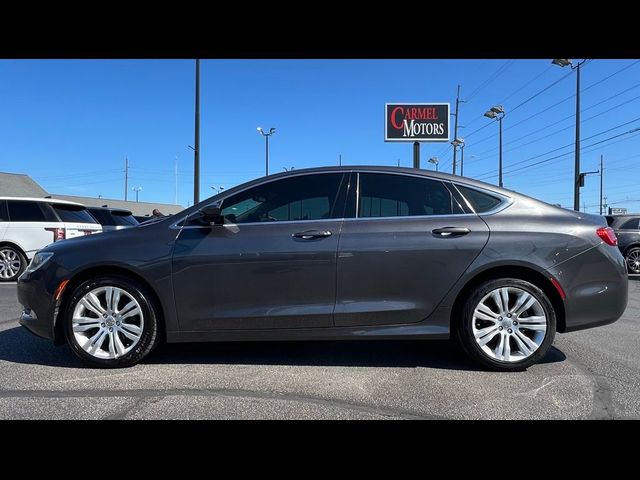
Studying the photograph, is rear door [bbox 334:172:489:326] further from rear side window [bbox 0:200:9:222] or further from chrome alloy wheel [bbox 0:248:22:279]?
rear side window [bbox 0:200:9:222]

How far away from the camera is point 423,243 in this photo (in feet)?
12.1

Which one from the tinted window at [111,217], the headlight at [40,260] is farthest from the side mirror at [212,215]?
the tinted window at [111,217]

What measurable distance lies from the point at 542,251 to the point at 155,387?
3.18m

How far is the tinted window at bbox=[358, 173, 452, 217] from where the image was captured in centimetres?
384

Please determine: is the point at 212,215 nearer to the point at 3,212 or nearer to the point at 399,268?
the point at 399,268

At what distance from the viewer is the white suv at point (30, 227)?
914 centimetres

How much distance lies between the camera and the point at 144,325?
3.72m

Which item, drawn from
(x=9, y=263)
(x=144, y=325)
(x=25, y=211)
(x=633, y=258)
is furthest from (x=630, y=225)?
(x=9, y=263)

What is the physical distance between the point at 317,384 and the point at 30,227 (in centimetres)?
833

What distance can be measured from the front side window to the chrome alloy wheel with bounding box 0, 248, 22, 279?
27.8ft

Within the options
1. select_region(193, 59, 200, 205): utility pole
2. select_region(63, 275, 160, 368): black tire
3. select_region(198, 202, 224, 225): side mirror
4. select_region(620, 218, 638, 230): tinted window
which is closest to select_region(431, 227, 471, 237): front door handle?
select_region(198, 202, 224, 225): side mirror

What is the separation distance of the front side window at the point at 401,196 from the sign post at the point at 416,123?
45.5ft

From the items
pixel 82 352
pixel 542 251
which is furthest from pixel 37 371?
pixel 542 251
